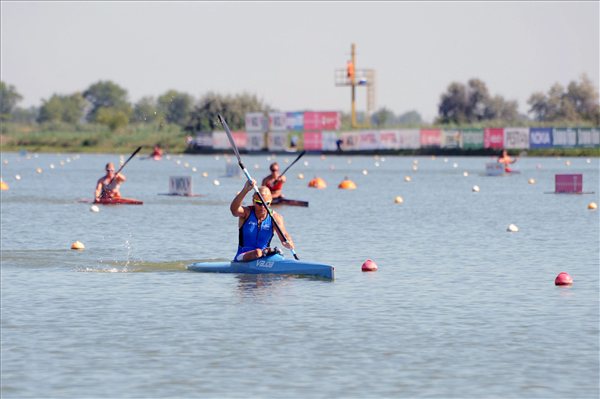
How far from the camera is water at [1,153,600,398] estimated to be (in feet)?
52.0

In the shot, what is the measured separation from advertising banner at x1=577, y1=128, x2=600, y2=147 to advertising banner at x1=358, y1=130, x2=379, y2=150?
2147 centimetres

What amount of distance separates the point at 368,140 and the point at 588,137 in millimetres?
23678

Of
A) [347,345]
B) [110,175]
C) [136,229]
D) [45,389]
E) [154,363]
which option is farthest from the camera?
[110,175]

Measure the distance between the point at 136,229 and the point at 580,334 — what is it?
21834 millimetres

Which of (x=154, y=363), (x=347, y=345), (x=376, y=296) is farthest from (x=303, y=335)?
(x=376, y=296)

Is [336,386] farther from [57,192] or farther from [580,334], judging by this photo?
[57,192]

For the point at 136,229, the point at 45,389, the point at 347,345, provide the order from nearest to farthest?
the point at 45,389
the point at 347,345
the point at 136,229

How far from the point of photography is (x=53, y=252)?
1228 inches

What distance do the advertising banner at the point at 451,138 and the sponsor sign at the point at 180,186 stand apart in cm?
7045

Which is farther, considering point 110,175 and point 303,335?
point 110,175

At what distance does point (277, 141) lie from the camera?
139 metres

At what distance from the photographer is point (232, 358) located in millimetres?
17188

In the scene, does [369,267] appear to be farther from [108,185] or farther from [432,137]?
[432,137]

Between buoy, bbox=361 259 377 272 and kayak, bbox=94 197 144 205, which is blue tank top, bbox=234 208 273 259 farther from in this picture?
kayak, bbox=94 197 144 205
